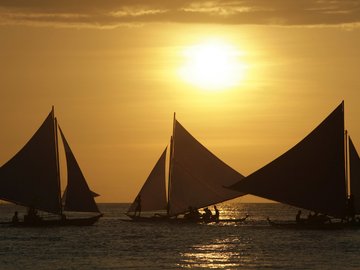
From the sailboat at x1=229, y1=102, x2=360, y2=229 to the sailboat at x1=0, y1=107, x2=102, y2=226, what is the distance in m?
12.4

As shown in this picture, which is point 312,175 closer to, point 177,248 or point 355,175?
point 355,175

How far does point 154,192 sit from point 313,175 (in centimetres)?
1878

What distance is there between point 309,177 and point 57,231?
21.0 m

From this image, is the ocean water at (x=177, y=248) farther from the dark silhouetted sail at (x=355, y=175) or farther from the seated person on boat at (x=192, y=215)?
the dark silhouetted sail at (x=355, y=175)

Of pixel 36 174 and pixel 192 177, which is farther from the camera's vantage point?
pixel 192 177

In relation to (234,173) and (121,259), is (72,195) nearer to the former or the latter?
(234,173)

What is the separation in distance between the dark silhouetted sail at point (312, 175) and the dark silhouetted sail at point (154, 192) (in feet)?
52.7

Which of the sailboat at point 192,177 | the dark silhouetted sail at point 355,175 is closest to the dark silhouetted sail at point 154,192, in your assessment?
the sailboat at point 192,177

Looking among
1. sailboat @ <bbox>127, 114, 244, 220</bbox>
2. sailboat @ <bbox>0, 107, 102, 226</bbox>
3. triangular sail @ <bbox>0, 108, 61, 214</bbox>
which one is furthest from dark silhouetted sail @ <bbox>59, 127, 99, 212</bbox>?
sailboat @ <bbox>127, 114, 244, 220</bbox>

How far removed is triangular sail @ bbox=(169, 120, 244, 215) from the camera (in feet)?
299

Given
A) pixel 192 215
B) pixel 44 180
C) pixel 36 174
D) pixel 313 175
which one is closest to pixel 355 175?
pixel 313 175

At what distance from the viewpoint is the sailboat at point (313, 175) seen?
78500 mm

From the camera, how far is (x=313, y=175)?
261ft

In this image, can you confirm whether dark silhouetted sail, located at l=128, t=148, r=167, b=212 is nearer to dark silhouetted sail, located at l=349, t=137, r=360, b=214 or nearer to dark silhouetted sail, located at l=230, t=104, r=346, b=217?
dark silhouetted sail, located at l=230, t=104, r=346, b=217
